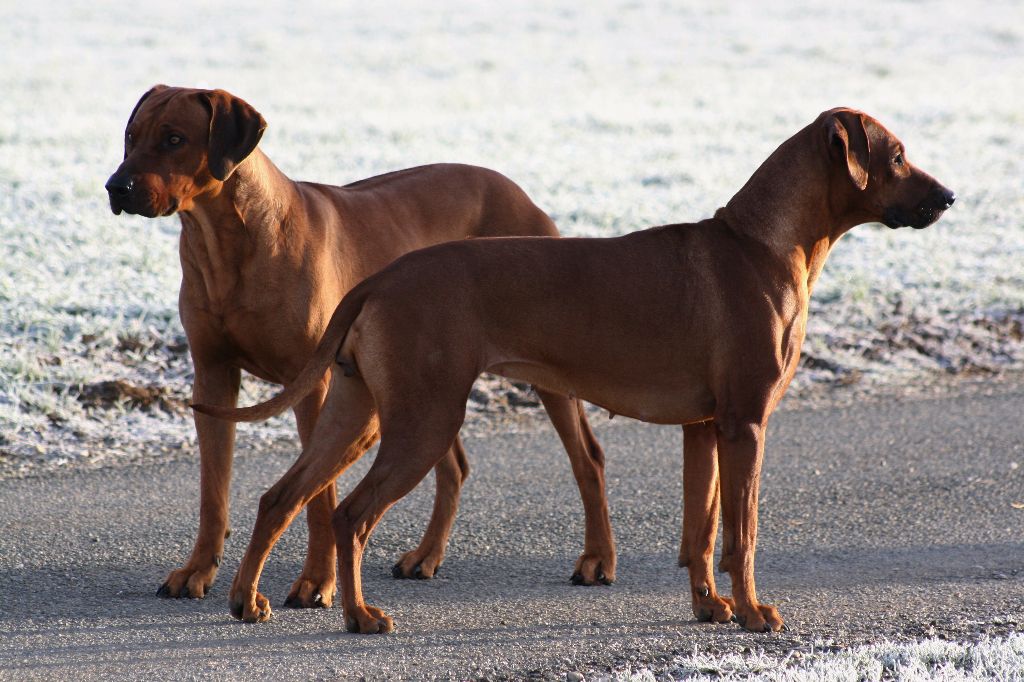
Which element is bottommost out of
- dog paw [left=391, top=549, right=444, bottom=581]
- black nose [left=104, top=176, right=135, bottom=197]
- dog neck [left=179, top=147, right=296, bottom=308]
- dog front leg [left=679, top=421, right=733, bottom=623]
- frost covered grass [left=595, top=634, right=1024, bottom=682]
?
dog paw [left=391, top=549, right=444, bottom=581]

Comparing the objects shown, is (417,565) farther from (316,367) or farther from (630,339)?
(630,339)

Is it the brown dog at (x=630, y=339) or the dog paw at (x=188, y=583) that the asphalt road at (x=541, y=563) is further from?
the brown dog at (x=630, y=339)

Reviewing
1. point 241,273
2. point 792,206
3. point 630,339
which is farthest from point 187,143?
point 792,206

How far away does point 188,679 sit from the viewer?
164 inches

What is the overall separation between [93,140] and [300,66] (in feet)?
35.3

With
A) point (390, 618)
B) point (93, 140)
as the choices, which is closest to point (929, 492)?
point (390, 618)

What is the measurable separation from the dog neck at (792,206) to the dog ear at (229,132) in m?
1.77

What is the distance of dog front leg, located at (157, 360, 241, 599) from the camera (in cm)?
505

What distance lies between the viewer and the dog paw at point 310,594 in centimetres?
491

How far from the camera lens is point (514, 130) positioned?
60.2 feet

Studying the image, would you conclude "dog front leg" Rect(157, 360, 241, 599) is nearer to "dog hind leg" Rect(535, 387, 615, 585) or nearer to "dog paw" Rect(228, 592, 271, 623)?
"dog paw" Rect(228, 592, 271, 623)

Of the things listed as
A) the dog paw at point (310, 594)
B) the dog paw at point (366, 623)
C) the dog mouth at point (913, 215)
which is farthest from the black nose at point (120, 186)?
the dog mouth at point (913, 215)

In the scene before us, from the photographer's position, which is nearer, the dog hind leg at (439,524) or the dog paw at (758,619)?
the dog paw at (758,619)

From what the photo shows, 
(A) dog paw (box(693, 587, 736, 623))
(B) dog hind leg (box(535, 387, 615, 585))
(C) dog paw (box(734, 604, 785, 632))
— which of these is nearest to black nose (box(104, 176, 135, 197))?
(B) dog hind leg (box(535, 387, 615, 585))
